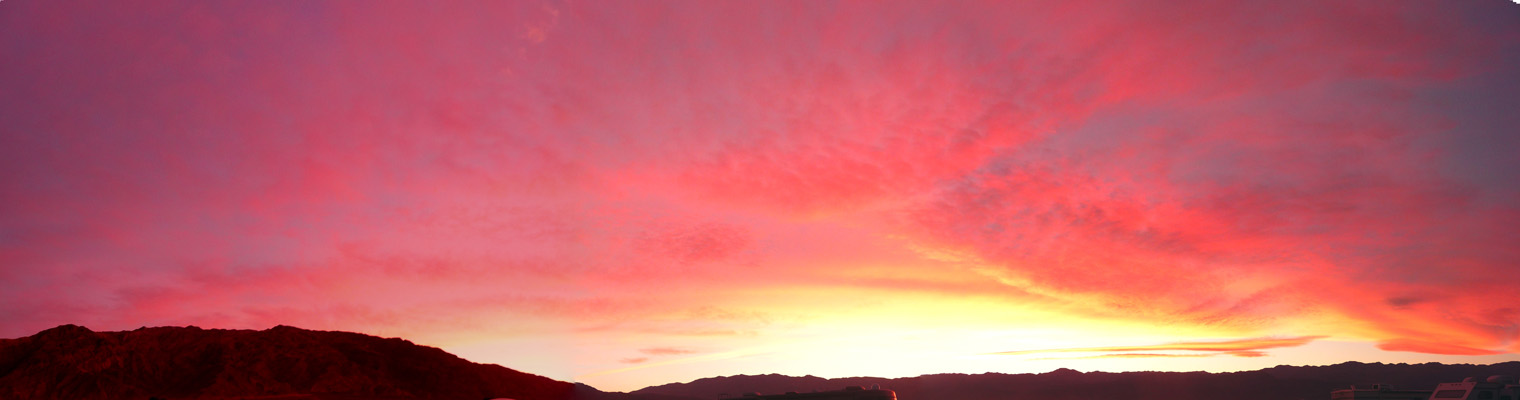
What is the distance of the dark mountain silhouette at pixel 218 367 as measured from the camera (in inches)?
5359

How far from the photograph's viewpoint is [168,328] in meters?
159

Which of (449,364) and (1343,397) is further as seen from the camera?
(449,364)

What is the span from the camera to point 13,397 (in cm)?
12962

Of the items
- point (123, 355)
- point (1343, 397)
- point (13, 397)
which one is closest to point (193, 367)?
point (123, 355)

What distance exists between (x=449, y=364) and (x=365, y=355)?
18007 millimetres

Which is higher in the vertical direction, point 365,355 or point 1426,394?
point 365,355

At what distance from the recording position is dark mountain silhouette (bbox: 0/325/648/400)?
13612 centimetres

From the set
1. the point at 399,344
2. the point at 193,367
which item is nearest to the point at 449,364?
the point at 399,344

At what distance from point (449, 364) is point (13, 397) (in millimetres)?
71757

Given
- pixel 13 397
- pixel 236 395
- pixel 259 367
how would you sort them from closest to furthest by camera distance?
1. pixel 13 397
2. pixel 236 395
3. pixel 259 367

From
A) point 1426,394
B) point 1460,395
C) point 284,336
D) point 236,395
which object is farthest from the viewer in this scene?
point 284,336

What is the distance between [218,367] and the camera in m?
150

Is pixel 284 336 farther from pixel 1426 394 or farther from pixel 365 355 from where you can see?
pixel 1426 394

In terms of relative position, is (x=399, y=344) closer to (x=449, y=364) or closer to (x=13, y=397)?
(x=449, y=364)
